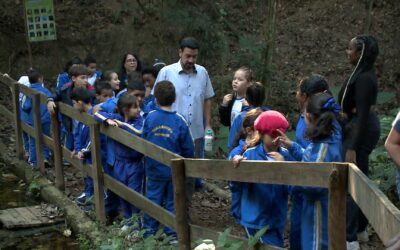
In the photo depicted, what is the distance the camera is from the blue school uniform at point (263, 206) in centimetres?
439

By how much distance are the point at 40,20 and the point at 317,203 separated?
8964 mm

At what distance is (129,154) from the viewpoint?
20.6 feet

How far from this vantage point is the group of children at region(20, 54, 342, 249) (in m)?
4.30

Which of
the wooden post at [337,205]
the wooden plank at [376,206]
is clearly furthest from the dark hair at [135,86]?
the wooden plank at [376,206]

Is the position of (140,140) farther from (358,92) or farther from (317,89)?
(358,92)

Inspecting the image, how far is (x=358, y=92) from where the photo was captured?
5344 mm

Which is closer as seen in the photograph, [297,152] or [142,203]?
[297,152]

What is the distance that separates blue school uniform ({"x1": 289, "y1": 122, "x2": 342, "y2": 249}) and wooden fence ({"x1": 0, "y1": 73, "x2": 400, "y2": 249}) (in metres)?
0.41

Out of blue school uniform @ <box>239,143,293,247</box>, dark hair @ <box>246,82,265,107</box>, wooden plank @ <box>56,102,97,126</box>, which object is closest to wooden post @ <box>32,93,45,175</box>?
wooden plank @ <box>56,102,97,126</box>

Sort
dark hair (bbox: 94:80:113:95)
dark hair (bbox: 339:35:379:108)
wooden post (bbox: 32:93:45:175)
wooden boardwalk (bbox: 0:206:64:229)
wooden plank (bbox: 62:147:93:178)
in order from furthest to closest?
→ 1. wooden post (bbox: 32:93:45:175)
2. dark hair (bbox: 94:80:113:95)
3. wooden plank (bbox: 62:147:93:178)
4. wooden boardwalk (bbox: 0:206:64:229)
5. dark hair (bbox: 339:35:379:108)

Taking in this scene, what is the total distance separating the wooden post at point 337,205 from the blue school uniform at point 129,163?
3115mm

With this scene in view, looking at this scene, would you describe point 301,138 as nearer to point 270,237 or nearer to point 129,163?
point 270,237

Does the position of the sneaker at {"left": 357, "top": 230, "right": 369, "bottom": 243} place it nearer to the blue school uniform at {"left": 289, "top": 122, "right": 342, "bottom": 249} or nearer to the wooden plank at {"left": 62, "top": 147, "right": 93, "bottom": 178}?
the blue school uniform at {"left": 289, "top": 122, "right": 342, "bottom": 249}

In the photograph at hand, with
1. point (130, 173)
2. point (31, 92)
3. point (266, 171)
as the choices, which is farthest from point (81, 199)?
point (266, 171)
